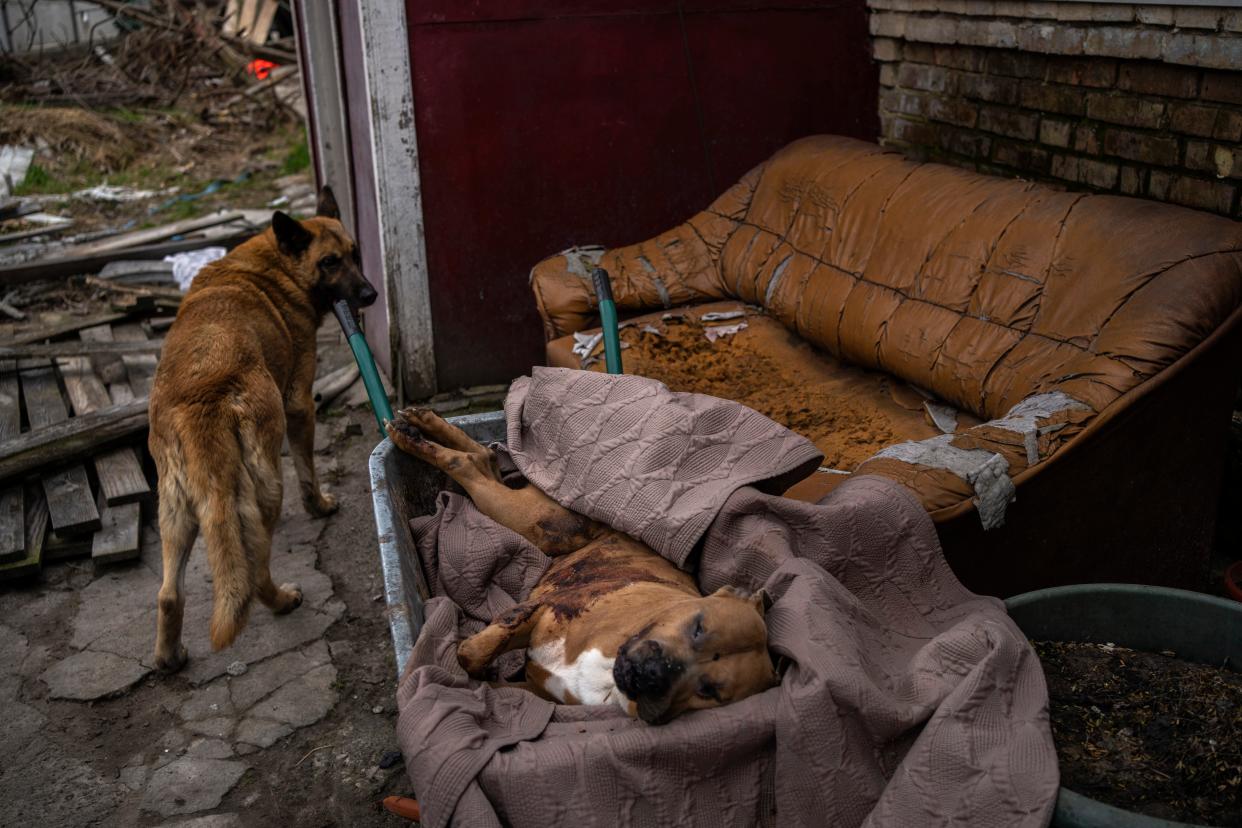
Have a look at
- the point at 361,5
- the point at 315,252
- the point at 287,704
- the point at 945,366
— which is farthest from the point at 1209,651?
the point at 361,5

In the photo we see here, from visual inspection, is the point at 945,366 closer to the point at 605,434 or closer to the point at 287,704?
the point at 605,434

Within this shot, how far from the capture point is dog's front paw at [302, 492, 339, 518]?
472 centimetres

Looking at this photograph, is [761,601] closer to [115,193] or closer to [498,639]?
[498,639]

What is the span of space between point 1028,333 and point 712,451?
4.23 ft

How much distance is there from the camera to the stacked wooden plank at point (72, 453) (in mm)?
4379

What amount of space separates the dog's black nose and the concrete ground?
1.43 meters

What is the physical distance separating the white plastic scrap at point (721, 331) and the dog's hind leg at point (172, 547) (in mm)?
2285

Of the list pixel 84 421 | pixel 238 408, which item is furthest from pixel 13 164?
pixel 238 408

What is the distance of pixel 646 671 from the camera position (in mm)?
1932

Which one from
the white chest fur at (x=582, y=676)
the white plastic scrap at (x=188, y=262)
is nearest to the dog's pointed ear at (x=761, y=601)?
the white chest fur at (x=582, y=676)

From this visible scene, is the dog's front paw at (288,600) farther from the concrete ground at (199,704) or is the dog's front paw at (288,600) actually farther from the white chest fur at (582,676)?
the white chest fur at (582,676)

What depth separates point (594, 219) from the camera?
563 cm

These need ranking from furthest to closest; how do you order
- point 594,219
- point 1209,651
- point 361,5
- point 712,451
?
point 594,219
point 361,5
point 712,451
point 1209,651

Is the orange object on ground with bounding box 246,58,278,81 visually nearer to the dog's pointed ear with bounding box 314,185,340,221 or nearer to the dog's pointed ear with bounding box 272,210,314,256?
the dog's pointed ear with bounding box 314,185,340,221
